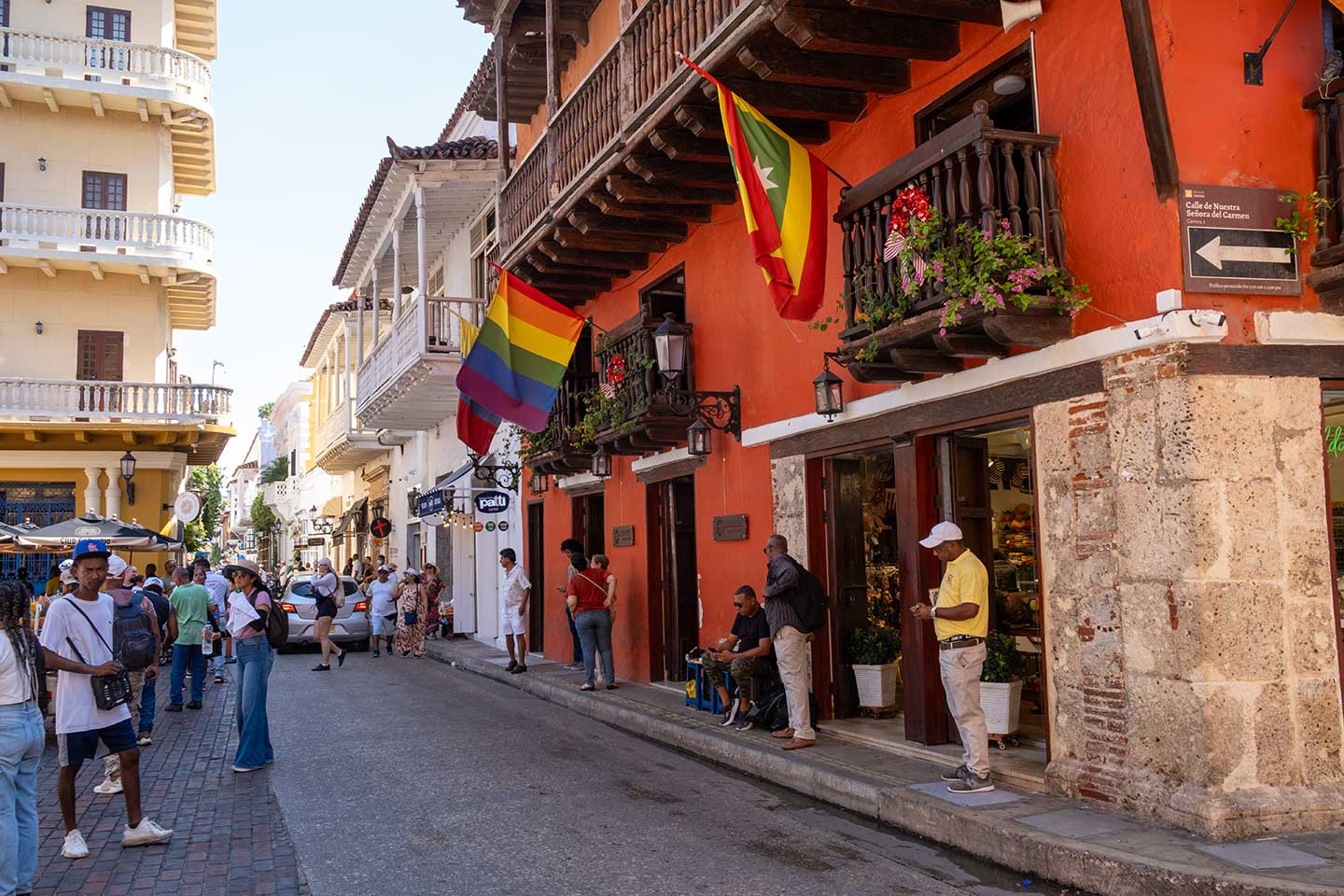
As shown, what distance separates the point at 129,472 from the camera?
2412 centimetres

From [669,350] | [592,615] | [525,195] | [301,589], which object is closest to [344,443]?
[301,589]

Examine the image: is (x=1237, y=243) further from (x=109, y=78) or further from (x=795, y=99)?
(x=109, y=78)

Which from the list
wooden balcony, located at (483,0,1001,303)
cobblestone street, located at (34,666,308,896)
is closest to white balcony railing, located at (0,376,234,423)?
wooden balcony, located at (483,0,1001,303)

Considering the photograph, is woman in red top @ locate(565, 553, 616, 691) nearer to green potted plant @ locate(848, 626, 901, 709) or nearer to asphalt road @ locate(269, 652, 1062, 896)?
asphalt road @ locate(269, 652, 1062, 896)

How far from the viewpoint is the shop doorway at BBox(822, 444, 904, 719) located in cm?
1025

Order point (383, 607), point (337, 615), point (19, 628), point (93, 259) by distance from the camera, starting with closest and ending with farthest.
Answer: point (19, 628)
point (383, 607)
point (337, 615)
point (93, 259)

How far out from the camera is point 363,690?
48.8 ft

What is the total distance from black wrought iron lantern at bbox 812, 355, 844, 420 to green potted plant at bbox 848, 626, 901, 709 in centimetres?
218

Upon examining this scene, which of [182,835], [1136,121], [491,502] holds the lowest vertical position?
[182,835]

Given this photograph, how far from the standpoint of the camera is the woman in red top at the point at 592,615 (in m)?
13.7

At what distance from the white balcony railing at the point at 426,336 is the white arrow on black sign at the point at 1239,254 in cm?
1399

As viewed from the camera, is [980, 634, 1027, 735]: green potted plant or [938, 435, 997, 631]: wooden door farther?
[938, 435, 997, 631]: wooden door

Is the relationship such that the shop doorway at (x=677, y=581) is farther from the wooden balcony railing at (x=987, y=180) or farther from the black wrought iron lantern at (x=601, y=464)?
the wooden balcony railing at (x=987, y=180)

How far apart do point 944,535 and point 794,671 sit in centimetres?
240
